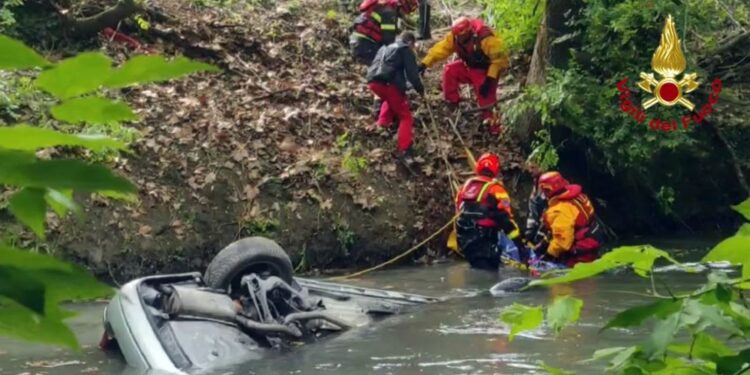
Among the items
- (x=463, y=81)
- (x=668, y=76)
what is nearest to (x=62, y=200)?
(x=668, y=76)

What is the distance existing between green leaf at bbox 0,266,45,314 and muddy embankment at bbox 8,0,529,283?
9564 millimetres

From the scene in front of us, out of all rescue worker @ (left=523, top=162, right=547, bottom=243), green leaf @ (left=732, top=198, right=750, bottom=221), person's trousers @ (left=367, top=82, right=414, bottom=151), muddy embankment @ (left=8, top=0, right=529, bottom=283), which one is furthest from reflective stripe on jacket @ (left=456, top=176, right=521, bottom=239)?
green leaf @ (left=732, top=198, right=750, bottom=221)

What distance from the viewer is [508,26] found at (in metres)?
13.9

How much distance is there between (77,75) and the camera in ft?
2.55

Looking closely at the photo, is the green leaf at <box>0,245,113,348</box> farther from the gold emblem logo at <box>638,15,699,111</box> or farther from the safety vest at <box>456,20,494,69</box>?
the safety vest at <box>456,20,494,69</box>

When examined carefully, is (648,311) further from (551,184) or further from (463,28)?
(463,28)

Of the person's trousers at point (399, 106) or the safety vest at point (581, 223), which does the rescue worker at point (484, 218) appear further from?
the person's trousers at point (399, 106)

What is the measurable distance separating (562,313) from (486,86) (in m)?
12.2

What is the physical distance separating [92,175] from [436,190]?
12.2 m

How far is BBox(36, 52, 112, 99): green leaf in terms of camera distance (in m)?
0.76

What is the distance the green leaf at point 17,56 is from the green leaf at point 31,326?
16 cm

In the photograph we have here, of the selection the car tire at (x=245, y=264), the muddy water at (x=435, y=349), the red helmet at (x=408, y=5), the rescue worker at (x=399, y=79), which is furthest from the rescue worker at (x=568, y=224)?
the red helmet at (x=408, y=5)

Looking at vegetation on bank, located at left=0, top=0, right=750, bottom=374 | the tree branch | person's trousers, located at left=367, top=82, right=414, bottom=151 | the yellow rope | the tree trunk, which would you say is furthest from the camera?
the tree branch

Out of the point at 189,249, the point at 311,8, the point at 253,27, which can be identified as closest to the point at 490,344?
the point at 189,249
